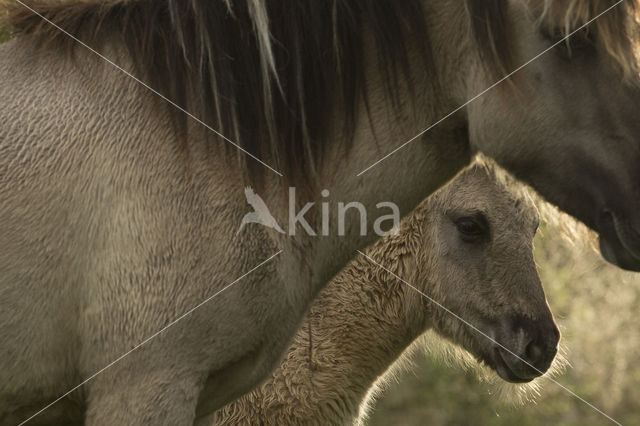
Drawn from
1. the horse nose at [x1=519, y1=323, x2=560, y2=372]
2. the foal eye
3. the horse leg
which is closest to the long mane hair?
the horse leg

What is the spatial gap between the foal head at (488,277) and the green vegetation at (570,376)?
586cm

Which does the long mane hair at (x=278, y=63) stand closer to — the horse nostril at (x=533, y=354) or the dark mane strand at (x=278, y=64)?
the dark mane strand at (x=278, y=64)

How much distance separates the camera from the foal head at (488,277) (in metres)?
4.63

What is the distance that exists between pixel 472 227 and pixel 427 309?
0.57m

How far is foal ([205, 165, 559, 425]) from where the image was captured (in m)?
4.63

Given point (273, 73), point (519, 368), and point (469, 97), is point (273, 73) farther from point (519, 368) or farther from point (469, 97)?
point (519, 368)

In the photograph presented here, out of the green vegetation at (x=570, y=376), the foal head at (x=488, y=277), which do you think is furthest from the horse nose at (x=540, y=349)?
the green vegetation at (x=570, y=376)

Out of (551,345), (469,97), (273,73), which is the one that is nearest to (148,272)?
(273,73)

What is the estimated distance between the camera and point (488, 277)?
477 centimetres

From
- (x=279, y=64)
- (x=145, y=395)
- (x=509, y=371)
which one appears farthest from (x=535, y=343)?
(x=145, y=395)

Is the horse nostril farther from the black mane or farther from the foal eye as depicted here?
the black mane

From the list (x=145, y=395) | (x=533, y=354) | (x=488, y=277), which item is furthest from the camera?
(x=488, y=277)

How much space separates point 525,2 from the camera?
2.75 m

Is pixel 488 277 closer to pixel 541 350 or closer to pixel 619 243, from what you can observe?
pixel 541 350
